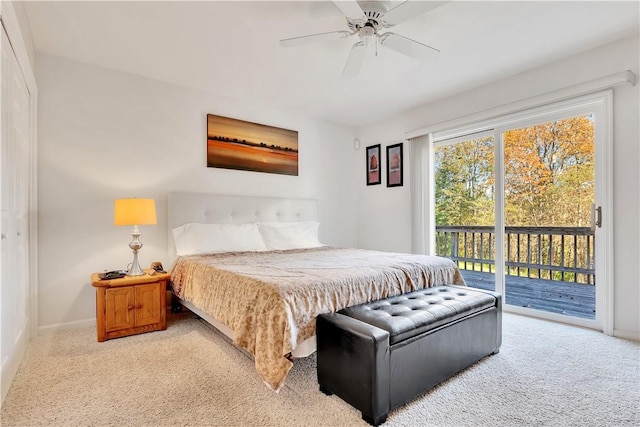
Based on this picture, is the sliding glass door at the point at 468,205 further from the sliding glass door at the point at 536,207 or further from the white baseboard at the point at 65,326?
the white baseboard at the point at 65,326

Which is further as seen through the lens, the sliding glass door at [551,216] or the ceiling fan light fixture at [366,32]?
the sliding glass door at [551,216]

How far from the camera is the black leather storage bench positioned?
1.57 metres

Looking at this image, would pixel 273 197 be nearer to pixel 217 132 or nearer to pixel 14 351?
pixel 217 132

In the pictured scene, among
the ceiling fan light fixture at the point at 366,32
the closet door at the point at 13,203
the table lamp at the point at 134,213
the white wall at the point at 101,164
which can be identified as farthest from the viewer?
the white wall at the point at 101,164

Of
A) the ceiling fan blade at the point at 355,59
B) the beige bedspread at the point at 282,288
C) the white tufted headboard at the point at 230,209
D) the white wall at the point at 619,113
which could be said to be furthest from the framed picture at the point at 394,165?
the ceiling fan blade at the point at 355,59

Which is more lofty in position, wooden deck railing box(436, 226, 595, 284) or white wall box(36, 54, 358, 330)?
white wall box(36, 54, 358, 330)

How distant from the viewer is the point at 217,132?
3736 mm

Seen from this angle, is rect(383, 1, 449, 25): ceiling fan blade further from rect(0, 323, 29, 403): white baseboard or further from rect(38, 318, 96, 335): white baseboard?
rect(38, 318, 96, 335): white baseboard

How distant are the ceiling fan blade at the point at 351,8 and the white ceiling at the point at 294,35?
11.4 inches

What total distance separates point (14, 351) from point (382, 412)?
90.7 inches

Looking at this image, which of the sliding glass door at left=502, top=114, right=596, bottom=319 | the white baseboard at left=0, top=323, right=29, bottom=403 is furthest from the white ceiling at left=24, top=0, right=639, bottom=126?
the white baseboard at left=0, top=323, right=29, bottom=403

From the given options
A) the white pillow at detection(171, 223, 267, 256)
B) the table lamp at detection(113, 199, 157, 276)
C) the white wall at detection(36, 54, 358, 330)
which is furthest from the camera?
the white pillow at detection(171, 223, 267, 256)

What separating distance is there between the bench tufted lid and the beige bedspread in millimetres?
128

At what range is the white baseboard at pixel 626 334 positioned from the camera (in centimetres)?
260
